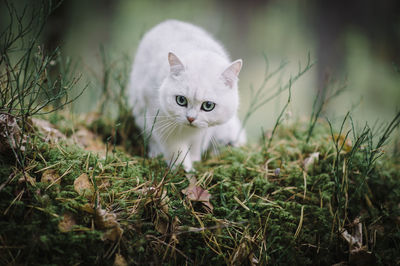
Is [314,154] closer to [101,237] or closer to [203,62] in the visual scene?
[203,62]

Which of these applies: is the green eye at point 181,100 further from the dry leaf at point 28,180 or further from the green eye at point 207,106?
the dry leaf at point 28,180

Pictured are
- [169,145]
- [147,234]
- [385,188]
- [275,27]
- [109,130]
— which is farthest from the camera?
[275,27]

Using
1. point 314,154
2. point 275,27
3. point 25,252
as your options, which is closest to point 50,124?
point 25,252

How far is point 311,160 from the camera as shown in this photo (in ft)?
6.52

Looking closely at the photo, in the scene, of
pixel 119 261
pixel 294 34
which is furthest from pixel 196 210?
pixel 294 34

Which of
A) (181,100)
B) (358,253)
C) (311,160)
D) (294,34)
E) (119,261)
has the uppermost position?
(294,34)

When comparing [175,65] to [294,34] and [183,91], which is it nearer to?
[183,91]

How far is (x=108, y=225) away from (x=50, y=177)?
0.43 m

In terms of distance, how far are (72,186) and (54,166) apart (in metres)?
0.19

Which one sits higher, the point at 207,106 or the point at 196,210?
the point at 207,106

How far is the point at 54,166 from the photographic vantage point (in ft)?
Answer: 5.03

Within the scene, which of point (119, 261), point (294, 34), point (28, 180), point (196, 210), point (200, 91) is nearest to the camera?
point (119, 261)

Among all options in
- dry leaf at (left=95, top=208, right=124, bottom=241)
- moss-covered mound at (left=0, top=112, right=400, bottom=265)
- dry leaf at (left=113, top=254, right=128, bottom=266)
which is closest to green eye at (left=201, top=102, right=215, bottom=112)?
moss-covered mound at (left=0, top=112, right=400, bottom=265)

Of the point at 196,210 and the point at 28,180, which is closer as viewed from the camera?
the point at 28,180
